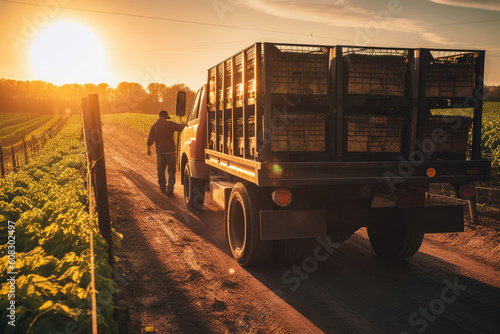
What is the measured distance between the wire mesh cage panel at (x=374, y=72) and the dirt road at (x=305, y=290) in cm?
253

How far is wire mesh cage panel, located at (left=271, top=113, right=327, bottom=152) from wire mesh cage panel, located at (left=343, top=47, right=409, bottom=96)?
1.92ft

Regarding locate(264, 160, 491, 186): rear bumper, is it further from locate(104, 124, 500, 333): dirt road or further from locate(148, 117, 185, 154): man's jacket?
locate(148, 117, 185, 154): man's jacket

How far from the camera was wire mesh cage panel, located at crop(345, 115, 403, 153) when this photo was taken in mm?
4668

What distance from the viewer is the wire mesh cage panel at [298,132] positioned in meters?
4.59

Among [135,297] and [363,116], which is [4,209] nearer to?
[135,297]

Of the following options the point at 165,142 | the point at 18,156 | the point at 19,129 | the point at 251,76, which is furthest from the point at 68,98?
the point at 251,76

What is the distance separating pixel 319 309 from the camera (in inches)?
164

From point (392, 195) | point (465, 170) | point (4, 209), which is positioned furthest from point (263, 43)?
point (4, 209)

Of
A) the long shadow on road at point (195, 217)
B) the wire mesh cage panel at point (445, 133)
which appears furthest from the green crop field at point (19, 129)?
the wire mesh cage panel at point (445, 133)

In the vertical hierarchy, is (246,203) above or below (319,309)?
above

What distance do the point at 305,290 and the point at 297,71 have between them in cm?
276

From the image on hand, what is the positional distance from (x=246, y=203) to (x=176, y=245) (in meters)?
1.90

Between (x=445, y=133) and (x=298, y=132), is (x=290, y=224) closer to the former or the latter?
(x=298, y=132)

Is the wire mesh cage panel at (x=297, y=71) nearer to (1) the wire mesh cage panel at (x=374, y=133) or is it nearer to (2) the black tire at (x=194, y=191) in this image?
(1) the wire mesh cage panel at (x=374, y=133)
